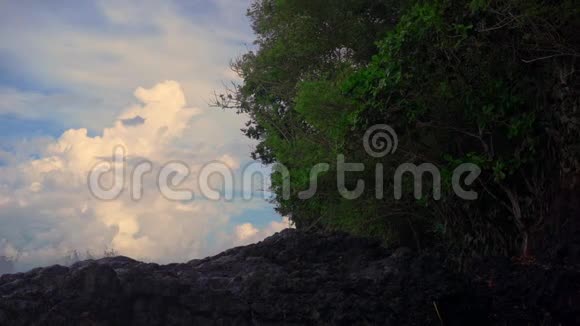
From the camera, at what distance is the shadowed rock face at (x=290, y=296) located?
9594mm

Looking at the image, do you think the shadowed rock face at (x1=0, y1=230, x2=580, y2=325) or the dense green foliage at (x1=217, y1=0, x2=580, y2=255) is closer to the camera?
the shadowed rock face at (x1=0, y1=230, x2=580, y2=325)

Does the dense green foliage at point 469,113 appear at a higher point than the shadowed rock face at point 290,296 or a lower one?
higher

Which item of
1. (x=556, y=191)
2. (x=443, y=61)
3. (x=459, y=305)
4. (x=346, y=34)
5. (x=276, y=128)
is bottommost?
(x=459, y=305)

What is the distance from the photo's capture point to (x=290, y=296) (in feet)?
33.6

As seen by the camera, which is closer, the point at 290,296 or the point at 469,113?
the point at 290,296

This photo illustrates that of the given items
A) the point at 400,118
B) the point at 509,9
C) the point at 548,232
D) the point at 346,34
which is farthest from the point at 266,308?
the point at 346,34

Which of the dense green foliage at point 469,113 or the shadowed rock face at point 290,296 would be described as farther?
the dense green foliage at point 469,113

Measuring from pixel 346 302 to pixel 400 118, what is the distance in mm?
3417

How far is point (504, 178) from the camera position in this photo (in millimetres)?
11680

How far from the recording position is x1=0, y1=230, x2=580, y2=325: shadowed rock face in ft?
31.5

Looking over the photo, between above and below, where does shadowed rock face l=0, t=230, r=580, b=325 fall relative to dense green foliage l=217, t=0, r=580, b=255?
below

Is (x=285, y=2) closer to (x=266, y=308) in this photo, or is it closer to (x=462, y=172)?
(x=462, y=172)

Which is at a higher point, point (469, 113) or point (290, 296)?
point (469, 113)

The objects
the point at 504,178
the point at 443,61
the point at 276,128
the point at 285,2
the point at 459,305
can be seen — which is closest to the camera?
the point at 459,305
